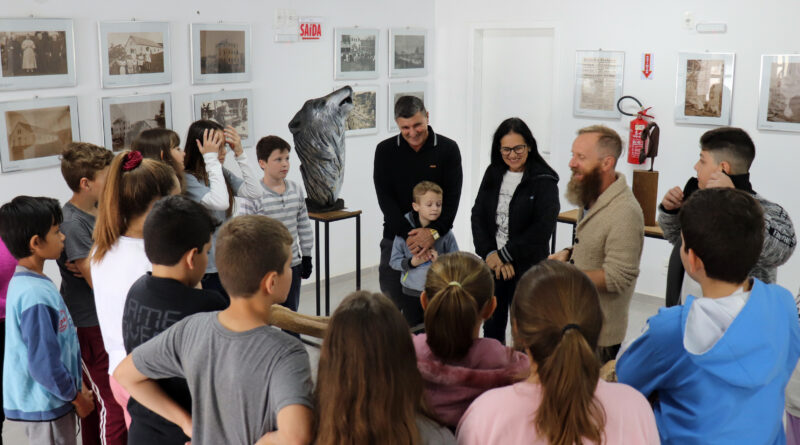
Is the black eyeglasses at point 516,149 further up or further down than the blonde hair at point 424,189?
further up

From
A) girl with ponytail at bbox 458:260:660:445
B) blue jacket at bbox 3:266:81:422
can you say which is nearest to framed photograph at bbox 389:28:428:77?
blue jacket at bbox 3:266:81:422

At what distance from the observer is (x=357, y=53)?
607 cm

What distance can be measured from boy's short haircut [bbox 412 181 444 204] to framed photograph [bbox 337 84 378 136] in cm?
231

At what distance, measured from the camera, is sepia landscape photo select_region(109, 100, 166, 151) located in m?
4.64

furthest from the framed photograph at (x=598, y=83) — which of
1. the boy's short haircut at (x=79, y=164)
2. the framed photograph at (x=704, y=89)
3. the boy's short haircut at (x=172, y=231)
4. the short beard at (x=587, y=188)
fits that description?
the boy's short haircut at (x=172, y=231)

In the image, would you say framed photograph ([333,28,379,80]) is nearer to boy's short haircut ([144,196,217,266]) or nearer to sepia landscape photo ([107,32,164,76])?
sepia landscape photo ([107,32,164,76])

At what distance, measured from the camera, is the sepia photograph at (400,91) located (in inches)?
252

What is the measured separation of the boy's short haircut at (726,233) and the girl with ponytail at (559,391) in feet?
1.38

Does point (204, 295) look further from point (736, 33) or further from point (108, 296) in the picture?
point (736, 33)

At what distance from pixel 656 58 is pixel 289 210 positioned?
319 cm

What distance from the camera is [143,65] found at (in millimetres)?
4750

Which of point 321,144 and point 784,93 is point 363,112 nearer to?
point 321,144

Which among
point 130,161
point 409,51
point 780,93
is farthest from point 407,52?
point 130,161

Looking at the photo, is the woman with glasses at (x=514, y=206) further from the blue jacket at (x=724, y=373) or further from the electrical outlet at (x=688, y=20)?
the electrical outlet at (x=688, y=20)
